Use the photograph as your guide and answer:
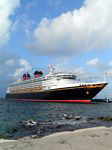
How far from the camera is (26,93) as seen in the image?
11694cm

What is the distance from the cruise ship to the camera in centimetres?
8688

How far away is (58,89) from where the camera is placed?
3627 inches

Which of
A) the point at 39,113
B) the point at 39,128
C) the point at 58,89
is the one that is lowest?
the point at 39,128

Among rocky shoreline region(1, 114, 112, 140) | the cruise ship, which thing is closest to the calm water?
rocky shoreline region(1, 114, 112, 140)

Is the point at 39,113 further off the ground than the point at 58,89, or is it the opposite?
the point at 58,89

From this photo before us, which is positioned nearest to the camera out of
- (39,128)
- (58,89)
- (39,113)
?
(39,128)

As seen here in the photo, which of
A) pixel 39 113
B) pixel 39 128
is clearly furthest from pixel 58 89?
pixel 39 128

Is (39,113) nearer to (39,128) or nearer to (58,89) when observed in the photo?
(39,128)

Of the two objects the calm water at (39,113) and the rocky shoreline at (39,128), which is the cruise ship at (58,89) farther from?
the rocky shoreline at (39,128)

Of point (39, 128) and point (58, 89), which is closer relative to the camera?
point (39, 128)

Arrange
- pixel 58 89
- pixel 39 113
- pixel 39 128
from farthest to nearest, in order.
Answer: pixel 58 89
pixel 39 113
pixel 39 128

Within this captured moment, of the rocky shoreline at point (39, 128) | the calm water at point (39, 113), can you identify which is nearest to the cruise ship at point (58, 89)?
the calm water at point (39, 113)

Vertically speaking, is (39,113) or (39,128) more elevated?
(39,113)

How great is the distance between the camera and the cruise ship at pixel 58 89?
86.9m
